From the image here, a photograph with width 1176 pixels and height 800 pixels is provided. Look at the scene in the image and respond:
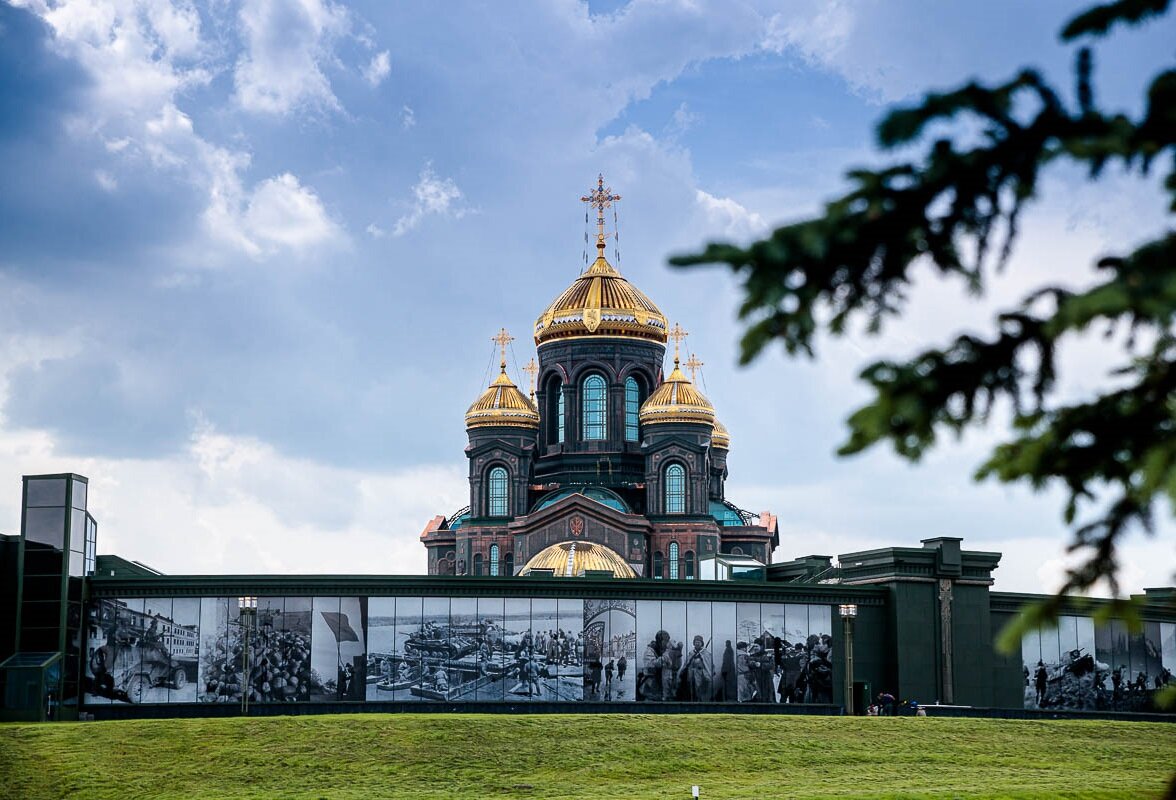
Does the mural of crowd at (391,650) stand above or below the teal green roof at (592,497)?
below

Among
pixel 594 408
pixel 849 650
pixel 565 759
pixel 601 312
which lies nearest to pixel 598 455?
pixel 594 408

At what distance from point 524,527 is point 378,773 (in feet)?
125

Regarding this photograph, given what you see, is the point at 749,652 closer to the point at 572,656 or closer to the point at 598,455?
the point at 572,656

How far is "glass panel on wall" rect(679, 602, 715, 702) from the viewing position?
52.7 metres

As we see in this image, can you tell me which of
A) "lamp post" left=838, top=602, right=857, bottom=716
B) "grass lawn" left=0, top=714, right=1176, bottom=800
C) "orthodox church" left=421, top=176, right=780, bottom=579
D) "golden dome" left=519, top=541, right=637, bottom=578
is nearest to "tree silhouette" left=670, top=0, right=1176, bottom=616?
"grass lawn" left=0, top=714, right=1176, bottom=800

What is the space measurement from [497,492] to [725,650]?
27558mm

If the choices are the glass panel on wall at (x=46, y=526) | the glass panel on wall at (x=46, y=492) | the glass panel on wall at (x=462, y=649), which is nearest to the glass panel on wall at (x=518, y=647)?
the glass panel on wall at (x=462, y=649)

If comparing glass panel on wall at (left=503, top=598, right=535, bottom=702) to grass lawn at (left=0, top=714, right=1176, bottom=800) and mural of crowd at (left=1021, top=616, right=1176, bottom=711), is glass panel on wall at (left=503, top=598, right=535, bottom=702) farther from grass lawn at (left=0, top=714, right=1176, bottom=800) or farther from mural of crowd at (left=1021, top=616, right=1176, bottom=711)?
mural of crowd at (left=1021, top=616, right=1176, bottom=711)

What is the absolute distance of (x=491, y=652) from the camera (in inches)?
2032

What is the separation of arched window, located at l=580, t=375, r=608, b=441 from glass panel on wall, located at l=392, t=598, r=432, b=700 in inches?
1182

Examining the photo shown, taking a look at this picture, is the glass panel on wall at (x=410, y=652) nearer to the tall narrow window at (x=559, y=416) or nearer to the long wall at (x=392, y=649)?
the long wall at (x=392, y=649)

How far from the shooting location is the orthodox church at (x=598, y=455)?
75125mm

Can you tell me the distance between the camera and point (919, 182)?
1017 cm

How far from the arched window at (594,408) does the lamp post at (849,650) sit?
93.6 ft
